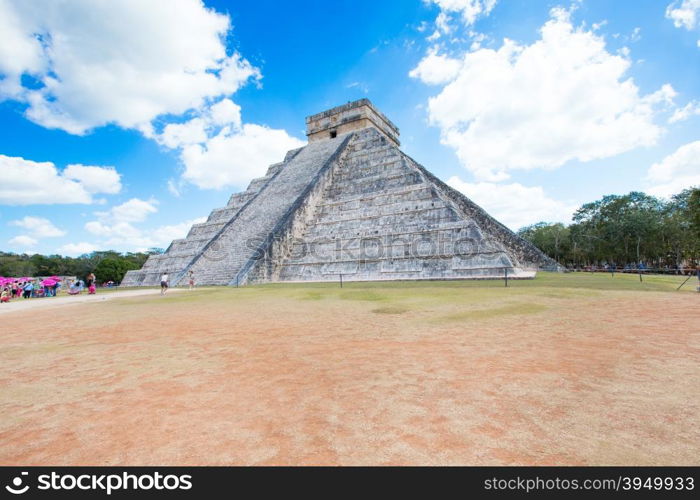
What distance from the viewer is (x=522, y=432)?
1.79 m

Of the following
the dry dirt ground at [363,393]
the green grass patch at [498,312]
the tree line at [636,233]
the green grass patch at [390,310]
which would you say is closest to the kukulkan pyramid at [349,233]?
the green grass patch at [498,312]

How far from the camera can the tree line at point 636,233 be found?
1125 inches

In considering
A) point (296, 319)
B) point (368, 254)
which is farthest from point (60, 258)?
point (296, 319)

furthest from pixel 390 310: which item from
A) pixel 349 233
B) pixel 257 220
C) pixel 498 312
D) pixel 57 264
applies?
pixel 57 264

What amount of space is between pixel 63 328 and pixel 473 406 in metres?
6.24

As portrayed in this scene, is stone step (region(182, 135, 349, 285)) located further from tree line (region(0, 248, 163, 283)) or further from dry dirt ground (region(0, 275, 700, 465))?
tree line (region(0, 248, 163, 283))

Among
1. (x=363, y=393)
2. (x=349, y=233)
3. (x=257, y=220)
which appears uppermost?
(x=257, y=220)

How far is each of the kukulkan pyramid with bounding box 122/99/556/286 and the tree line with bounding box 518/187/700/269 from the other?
18864 mm

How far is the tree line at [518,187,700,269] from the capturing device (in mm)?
28578

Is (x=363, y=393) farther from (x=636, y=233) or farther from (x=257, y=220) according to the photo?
(x=636, y=233)

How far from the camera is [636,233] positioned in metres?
28.8

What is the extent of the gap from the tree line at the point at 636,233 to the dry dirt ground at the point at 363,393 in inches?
1223

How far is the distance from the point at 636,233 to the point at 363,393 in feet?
117
